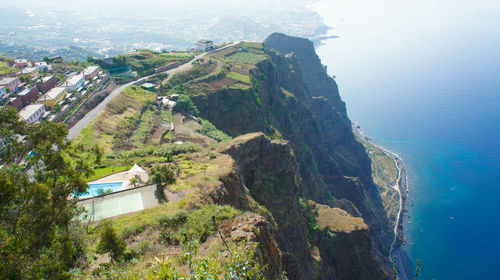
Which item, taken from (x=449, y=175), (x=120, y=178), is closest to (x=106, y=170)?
(x=120, y=178)

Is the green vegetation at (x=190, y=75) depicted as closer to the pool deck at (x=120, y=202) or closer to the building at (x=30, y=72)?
the building at (x=30, y=72)

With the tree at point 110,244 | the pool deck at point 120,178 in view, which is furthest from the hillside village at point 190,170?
the pool deck at point 120,178

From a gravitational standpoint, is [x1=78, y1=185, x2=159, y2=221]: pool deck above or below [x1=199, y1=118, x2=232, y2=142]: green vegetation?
above

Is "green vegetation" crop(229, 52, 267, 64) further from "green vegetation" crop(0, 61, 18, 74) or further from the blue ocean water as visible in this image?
the blue ocean water

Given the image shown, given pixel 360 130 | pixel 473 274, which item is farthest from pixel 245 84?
pixel 360 130

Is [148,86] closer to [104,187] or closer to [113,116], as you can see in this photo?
[113,116]

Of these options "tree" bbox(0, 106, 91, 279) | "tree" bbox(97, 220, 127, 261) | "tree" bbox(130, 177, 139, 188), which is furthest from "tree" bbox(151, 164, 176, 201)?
"tree" bbox(0, 106, 91, 279)
